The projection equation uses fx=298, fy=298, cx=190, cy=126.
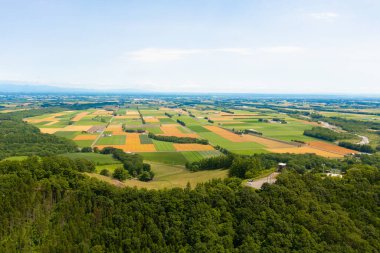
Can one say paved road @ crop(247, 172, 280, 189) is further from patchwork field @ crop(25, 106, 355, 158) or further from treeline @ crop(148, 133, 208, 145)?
treeline @ crop(148, 133, 208, 145)

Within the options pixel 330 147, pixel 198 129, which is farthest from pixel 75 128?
pixel 330 147

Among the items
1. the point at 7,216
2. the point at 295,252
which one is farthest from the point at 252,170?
the point at 7,216

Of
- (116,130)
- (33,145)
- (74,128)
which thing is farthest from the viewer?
(74,128)

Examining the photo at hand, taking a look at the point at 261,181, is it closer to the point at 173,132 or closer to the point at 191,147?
the point at 191,147

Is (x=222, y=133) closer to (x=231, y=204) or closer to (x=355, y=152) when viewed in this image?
(x=355, y=152)

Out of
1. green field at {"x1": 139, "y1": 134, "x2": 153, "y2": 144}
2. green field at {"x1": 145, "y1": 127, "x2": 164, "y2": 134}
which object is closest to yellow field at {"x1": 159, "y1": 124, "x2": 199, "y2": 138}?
green field at {"x1": 145, "y1": 127, "x2": 164, "y2": 134}
